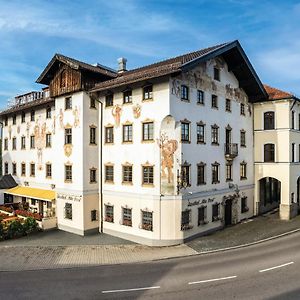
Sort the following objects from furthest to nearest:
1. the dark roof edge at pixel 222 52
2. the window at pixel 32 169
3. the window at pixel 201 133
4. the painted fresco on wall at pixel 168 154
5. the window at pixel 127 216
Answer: the window at pixel 32 169 < the window at pixel 201 133 < the window at pixel 127 216 < the painted fresco on wall at pixel 168 154 < the dark roof edge at pixel 222 52

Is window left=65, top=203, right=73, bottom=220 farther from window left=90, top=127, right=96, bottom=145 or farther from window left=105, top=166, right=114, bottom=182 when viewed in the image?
window left=90, top=127, right=96, bottom=145

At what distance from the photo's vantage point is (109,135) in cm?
2794

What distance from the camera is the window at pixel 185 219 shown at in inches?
952

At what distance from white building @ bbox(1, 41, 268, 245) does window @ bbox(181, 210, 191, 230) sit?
8 centimetres

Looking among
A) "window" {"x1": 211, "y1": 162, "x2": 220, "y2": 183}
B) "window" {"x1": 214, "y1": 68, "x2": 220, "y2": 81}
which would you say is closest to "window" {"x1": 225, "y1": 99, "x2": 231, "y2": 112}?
"window" {"x1": 214, "y1": 68, "x2": 220, "y2": 81}

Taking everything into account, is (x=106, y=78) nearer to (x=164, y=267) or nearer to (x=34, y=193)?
(x=34, y=193)

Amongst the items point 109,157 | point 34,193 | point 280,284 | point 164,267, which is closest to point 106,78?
point 109,157

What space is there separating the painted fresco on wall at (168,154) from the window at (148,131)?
102cm

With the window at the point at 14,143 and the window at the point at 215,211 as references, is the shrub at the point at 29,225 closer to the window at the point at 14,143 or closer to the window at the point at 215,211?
the window at the point at 14,143

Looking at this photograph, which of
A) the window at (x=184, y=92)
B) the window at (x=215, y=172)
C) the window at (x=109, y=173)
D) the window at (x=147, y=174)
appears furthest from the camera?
the window at (x=215, y=172)

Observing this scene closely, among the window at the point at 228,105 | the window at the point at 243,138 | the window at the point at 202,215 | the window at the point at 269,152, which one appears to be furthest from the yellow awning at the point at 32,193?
the window at the point at 269,152

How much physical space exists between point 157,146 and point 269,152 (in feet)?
48.6

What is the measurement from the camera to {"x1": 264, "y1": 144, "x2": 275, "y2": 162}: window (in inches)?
1283

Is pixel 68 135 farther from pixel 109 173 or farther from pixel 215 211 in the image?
pixel 215 211
